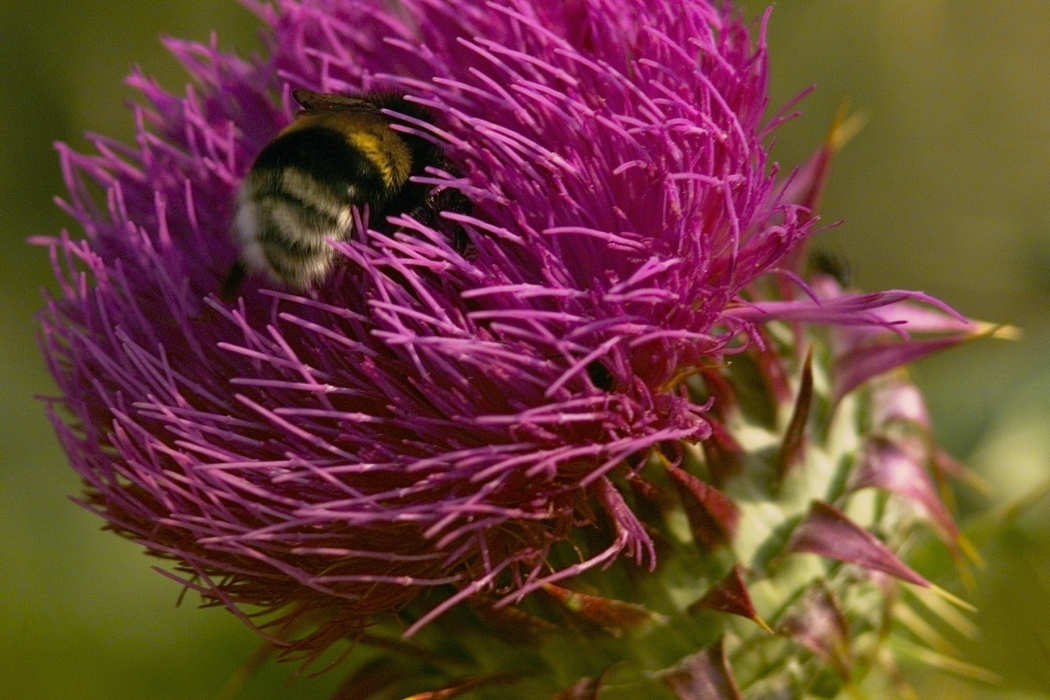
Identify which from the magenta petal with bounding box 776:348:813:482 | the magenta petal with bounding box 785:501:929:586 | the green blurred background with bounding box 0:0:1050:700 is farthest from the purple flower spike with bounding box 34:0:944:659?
the green blurred background with bounding box 0:0:1050:700

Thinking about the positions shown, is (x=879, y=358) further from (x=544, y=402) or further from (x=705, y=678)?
(x=544, y=402)

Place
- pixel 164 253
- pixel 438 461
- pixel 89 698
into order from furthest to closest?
pixel 89 698
pixel 164 253
pixel 438 461

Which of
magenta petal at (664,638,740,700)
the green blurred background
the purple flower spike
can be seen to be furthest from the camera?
the green blurred background

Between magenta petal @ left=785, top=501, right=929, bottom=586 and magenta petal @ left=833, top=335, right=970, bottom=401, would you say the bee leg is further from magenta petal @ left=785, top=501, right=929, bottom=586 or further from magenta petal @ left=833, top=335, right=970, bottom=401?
magenta petal @ left=833, top=335, right=970, bottom=401

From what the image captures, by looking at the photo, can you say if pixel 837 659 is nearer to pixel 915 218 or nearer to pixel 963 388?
pixel 963 388

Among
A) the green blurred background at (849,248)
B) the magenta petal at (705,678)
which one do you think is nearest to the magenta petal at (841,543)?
the magenta petal at (705,678)

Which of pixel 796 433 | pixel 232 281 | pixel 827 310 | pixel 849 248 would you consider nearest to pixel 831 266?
pixel 796 433

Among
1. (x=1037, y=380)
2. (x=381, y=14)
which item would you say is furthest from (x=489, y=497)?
(x=1037, y=380)
